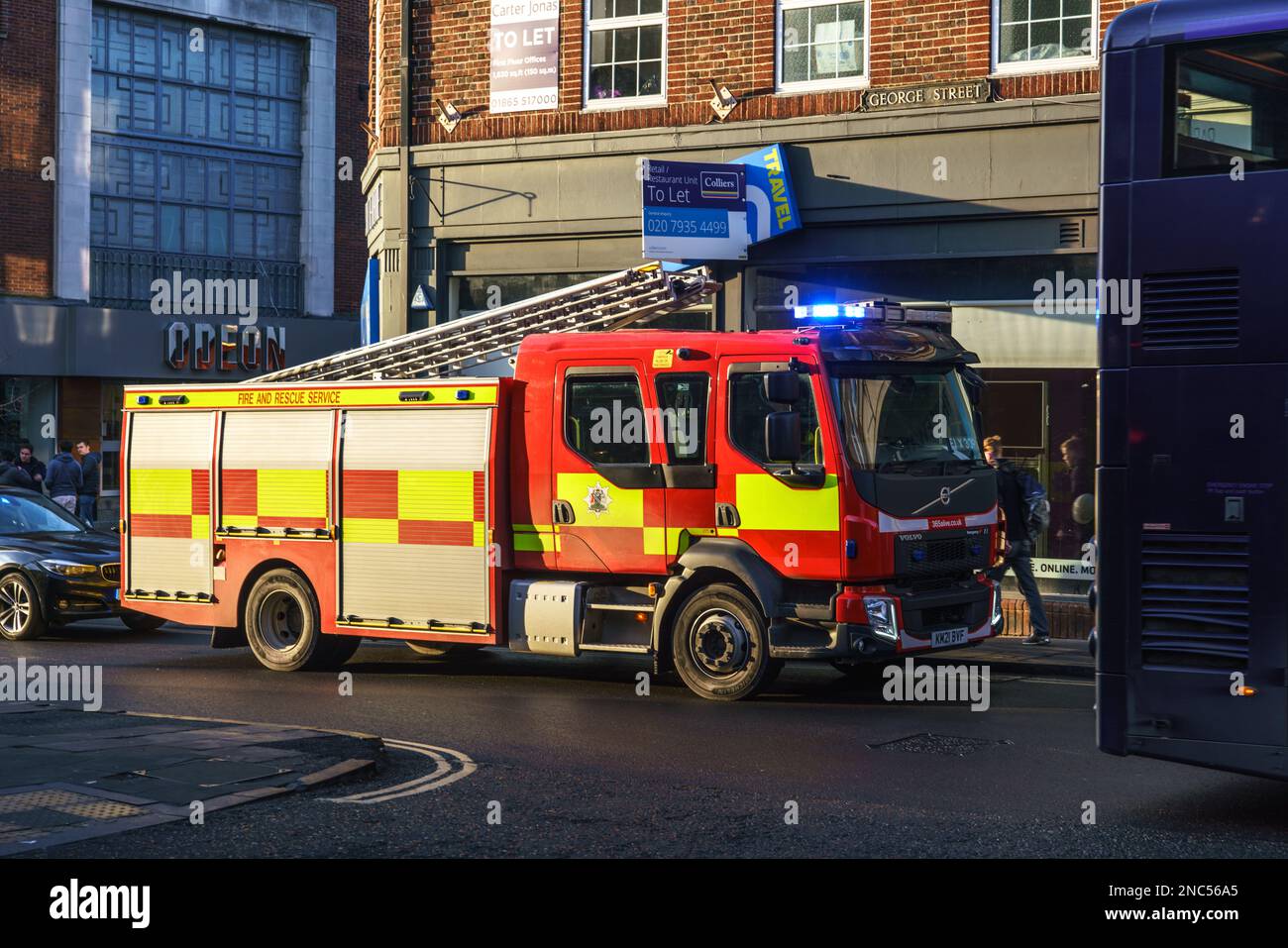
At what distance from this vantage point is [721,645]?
39.2 ft

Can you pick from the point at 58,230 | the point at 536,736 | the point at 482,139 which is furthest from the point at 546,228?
the point at 58,230

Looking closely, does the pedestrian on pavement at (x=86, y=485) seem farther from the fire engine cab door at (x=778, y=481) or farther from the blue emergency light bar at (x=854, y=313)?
the blue emergency light bar at (x=854, y=313)

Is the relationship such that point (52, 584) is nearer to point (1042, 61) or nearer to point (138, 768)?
point (138, 768)

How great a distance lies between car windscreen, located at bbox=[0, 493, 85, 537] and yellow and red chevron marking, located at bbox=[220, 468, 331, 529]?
4.28 m

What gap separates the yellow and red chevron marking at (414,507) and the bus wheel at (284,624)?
80cm

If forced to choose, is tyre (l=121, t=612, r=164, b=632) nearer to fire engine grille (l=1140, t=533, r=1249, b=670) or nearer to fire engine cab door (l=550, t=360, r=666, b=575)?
fire engine cab door (l=550, t=360, r=666, b=575)

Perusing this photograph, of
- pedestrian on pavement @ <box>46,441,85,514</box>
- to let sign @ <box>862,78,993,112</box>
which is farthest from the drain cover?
pedestrian on pavement @ <box>46,441,85,514</box>

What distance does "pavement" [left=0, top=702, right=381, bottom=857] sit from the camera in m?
7.59

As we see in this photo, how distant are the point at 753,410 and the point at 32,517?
9.42 meters

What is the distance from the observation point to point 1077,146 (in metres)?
16.8

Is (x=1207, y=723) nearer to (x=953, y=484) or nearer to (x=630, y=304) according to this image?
(x=953, y=484)

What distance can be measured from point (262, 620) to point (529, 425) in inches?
125

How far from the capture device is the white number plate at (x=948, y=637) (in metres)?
11.9

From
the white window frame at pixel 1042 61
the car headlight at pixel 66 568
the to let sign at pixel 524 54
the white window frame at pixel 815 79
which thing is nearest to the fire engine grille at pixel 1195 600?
the white window frame at pixel 1042 61
